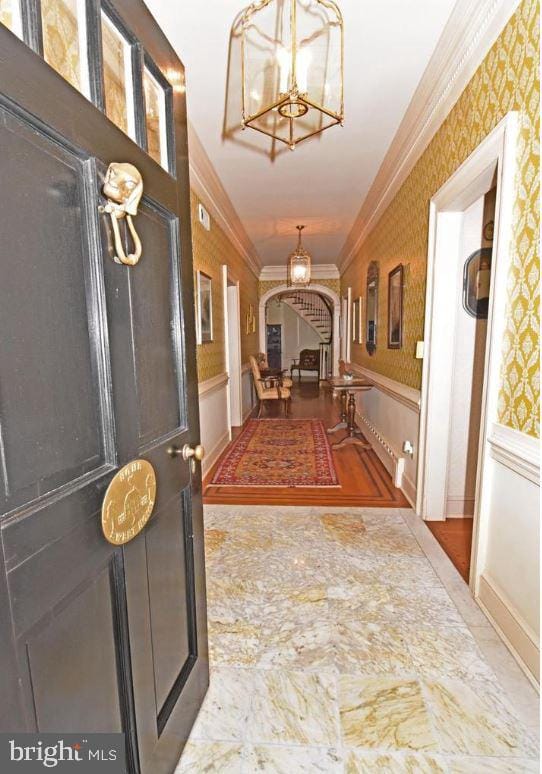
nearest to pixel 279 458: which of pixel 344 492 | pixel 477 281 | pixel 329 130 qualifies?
pixel 344 492

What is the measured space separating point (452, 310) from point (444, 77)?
1.36 metres

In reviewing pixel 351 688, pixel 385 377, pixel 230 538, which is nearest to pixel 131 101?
pixel 351 688

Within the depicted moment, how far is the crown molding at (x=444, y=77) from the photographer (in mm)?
1712

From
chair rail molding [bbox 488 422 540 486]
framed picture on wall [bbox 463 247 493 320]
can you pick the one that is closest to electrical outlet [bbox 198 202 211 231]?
framed picture on wall [bbox 463 247 493 320]

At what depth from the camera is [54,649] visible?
0.68 m

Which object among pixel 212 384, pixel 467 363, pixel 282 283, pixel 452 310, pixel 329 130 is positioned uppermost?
pixel 329 130

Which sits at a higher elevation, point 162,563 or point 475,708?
point 162,563

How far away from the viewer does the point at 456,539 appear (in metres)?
Answer: 2.53

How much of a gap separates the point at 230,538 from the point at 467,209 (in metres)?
2.76

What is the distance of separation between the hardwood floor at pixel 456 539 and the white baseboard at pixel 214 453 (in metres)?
2.09

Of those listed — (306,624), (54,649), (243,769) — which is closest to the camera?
(54,649)

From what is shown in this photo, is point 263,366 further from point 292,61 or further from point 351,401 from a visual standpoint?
point 292,61

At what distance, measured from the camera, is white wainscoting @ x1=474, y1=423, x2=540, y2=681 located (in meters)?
1.47

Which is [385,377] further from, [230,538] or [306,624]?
[306,624]
